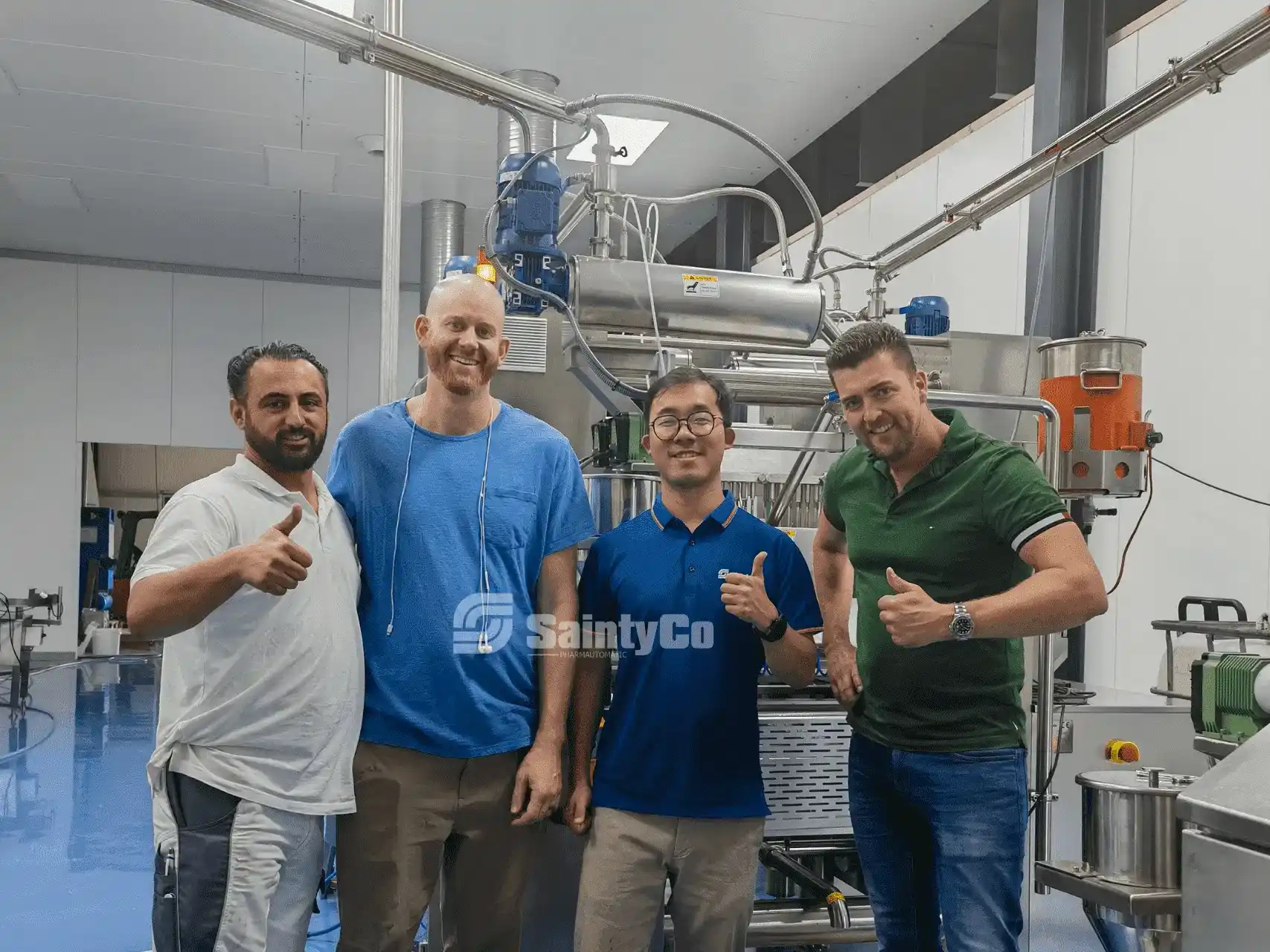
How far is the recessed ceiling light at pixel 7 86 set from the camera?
567cm

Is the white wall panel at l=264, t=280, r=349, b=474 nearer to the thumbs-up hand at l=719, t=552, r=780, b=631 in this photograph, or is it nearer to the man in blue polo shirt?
the man in blue polo shirt

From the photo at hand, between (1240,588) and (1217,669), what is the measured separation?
1852 millimetres

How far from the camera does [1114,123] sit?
2885 mm

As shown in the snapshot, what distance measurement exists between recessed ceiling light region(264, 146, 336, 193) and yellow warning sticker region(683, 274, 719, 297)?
4.81 m

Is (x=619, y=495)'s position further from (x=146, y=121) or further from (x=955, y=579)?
(x=146, y=121)

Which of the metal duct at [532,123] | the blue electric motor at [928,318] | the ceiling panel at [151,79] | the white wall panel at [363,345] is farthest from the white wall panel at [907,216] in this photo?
the white wall panel at [363,345]

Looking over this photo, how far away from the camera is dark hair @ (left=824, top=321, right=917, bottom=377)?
5.80 feet

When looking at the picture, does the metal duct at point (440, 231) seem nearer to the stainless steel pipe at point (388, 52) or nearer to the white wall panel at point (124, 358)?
the white wall panel at point (124, 358)

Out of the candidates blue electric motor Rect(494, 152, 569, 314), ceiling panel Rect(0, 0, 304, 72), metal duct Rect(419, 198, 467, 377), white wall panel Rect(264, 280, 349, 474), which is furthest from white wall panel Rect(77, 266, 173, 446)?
blue electric motor Rect(494, 152, 569, 314)

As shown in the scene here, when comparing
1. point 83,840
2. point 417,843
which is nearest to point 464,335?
point 417,843

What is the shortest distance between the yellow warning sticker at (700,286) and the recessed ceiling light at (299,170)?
4.81 meters

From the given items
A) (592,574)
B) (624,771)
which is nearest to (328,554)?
(592,574)

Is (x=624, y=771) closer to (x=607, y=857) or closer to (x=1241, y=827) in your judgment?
(x=607, y=857)

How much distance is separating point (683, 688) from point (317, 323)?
8.81 meters
